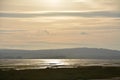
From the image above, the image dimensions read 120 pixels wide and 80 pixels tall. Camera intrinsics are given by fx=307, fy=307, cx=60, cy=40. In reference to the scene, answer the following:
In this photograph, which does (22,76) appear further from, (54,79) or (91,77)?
(91,77)

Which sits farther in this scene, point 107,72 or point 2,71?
point 107,72

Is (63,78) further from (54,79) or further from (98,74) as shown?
(98,74)

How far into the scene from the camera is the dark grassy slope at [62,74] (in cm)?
428

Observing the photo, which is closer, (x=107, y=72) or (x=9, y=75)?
(x=9, y=75)

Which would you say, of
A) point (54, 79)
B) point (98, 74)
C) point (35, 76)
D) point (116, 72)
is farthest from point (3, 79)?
point (116, 72)

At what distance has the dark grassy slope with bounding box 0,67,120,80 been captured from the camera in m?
4.28

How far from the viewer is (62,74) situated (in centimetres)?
443

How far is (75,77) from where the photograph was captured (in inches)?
177

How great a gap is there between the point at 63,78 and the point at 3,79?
86cm

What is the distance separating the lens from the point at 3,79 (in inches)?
168

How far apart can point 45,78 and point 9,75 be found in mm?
524

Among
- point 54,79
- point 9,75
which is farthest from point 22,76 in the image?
point 54,79

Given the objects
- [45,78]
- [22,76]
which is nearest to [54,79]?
[45,78]

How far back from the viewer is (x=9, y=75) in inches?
168
